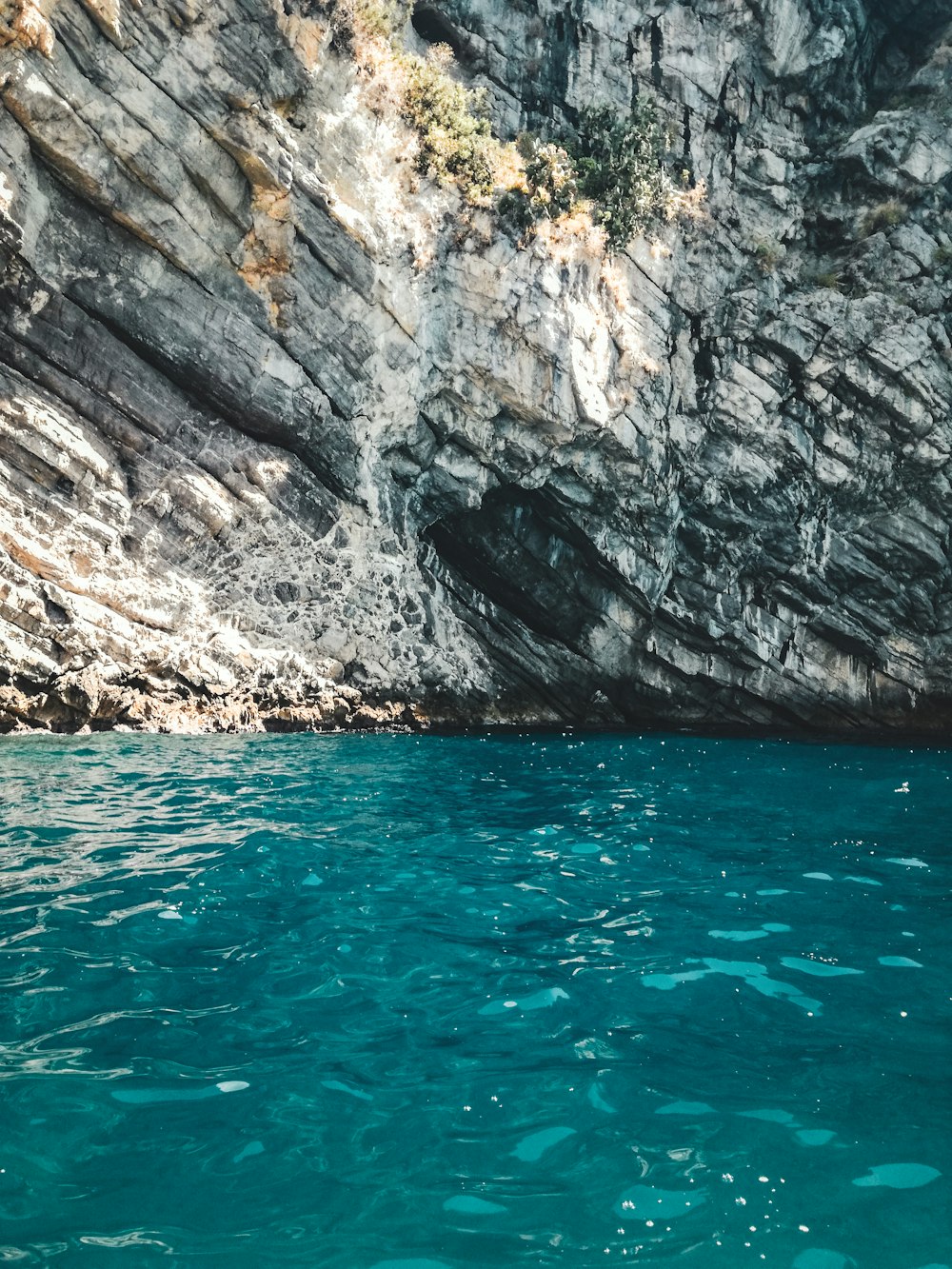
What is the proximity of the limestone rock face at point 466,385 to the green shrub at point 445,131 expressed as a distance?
63 centimetres

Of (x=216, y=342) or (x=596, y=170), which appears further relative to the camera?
(x=596, y=170)

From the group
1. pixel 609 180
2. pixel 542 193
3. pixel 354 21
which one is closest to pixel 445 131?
pixel 542 193

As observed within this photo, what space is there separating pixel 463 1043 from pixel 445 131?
70.9ft

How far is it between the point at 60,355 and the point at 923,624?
21.4m

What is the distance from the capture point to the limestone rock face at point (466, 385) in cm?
1730

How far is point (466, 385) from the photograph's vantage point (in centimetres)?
2123

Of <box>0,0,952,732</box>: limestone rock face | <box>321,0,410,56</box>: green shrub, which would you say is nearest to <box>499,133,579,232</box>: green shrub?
<box>0,0,952,732</box>: limestone rock face

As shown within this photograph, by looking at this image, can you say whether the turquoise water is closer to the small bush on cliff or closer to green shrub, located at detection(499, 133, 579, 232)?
green shrub, located at detection(499, 133, 579, 232)

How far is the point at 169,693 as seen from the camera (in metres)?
18.0

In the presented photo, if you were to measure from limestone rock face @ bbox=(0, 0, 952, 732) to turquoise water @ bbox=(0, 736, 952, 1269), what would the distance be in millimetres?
8630

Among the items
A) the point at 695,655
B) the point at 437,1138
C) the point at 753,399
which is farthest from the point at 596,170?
the point at 437,1138

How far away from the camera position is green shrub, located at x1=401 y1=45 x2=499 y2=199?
21.1 metres

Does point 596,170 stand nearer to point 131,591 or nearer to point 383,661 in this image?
point 383,661

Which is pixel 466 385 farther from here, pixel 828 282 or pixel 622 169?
pixel 828 282
